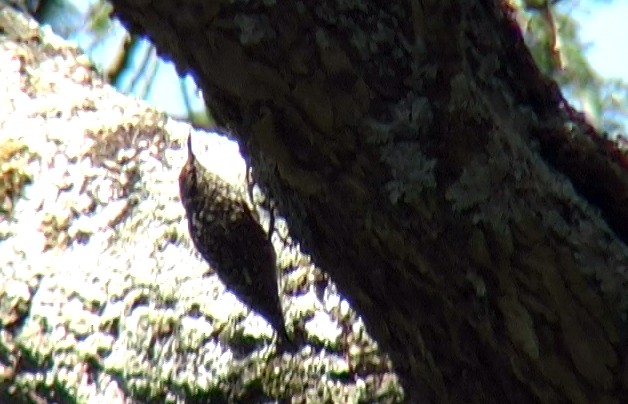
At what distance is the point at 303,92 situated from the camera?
1225 millimetres

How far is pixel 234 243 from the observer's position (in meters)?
Result: 1.74

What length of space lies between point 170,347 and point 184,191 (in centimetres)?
27

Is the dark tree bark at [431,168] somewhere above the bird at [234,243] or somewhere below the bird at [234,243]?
below

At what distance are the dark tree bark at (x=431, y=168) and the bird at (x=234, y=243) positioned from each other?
0.42 meters

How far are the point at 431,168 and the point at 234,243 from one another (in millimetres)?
571

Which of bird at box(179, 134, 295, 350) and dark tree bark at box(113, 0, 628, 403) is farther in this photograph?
bird at box(179, 134, 295, 350)

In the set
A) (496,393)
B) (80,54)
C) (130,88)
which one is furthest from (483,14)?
(130,88)

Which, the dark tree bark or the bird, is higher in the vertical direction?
the bird

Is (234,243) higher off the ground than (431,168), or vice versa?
(234,243)

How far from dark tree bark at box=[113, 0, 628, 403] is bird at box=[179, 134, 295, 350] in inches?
16.5

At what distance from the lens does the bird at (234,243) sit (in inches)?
67.8

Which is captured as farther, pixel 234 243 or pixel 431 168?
pixel 234 243

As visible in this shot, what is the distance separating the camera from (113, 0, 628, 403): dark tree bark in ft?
4.01

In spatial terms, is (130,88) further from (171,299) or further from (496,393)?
(496,393)
